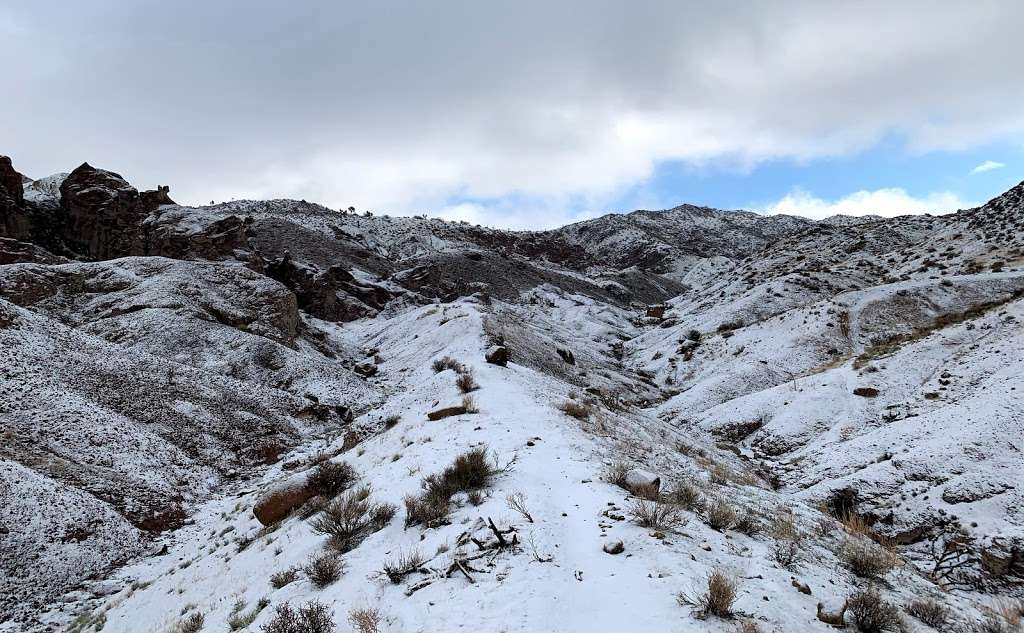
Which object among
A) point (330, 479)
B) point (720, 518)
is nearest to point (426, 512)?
point (720, 518)

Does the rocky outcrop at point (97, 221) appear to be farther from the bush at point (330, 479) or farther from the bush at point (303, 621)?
the bush at point (303, 621)

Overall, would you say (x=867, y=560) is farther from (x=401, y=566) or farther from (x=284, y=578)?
(x=284, y=578)

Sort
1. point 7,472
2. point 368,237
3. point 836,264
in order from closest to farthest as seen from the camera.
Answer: point 7,472 → point 836,264 → point 368,237

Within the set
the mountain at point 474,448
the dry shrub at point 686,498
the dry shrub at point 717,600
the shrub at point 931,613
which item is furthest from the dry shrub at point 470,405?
the shrub at point 931,613

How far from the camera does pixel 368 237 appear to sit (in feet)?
291

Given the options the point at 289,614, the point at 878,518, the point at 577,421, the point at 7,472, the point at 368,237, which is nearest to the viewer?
the point at 289,614

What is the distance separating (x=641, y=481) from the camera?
29.0 ft

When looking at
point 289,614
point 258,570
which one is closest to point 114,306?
point 258,570

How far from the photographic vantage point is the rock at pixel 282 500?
1191 centimetres

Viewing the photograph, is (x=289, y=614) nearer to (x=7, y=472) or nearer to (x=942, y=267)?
(x=7, y=472)

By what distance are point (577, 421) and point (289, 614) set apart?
9.92m

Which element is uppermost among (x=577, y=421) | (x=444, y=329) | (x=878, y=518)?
(x=444, y=329)

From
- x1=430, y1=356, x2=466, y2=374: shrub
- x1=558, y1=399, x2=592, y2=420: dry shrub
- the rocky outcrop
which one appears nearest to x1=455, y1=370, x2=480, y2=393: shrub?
x1=558, y1=399, x2=592, y2=420: dry shrub

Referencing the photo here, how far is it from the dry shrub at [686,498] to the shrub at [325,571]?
16.6 feet
